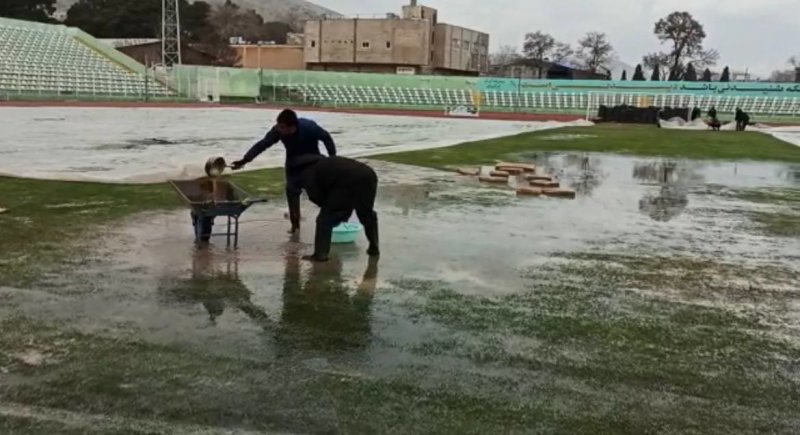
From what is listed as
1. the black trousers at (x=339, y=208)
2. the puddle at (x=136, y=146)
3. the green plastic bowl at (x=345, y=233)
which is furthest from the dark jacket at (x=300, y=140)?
the black trousers at (x=339, y=208)

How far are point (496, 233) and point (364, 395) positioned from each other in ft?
16.6

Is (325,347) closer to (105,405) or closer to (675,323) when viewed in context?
(105,405)

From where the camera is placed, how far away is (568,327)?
5.36 meters

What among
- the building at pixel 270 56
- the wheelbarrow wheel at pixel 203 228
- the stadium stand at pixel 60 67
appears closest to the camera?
the wheelbarrow wheel at pixel 203 228

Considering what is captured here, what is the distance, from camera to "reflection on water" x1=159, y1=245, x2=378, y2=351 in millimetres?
4992

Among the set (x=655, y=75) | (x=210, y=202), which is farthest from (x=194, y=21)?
(x=210, y=202)

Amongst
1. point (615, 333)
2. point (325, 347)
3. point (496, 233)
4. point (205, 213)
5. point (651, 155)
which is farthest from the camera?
point (651, 155)

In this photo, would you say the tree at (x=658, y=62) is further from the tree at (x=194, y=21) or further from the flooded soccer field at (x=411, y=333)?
the flooded soccer field at (x=411, y=333)

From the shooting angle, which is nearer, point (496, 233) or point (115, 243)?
point (115, 243)

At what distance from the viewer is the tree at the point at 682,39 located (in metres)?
91.5

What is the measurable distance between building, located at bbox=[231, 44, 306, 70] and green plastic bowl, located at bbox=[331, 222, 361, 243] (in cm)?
9068

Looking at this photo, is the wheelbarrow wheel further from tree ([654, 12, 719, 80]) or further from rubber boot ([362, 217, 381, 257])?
tree ([654, 12, 719, 80])

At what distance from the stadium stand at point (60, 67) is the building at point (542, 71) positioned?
45995 millimetres

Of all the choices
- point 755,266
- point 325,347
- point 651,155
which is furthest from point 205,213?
point 651,155
